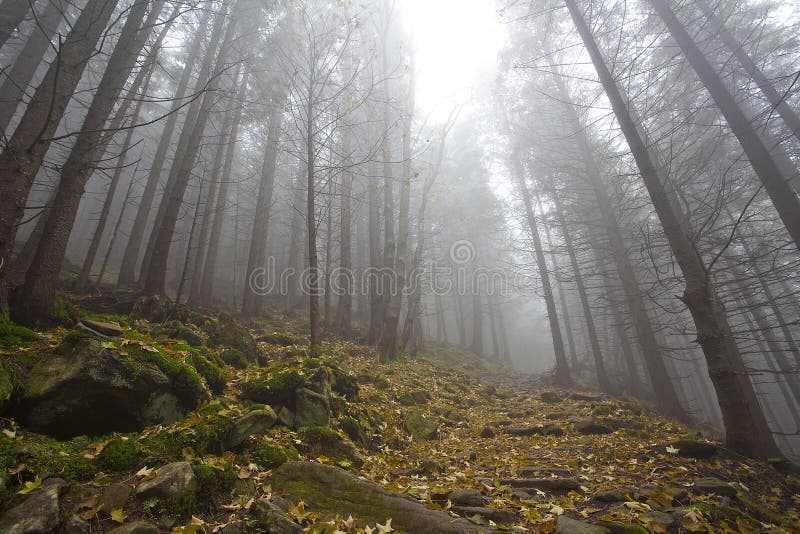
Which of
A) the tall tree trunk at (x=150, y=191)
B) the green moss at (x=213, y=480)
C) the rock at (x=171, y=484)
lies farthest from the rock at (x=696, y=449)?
the tall tree trunk at (x=150, y=191)

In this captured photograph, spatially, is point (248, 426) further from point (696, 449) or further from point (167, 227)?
point (167, 227)

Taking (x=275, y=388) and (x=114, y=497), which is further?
(x=275, y=388)

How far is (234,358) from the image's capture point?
594 centimetres

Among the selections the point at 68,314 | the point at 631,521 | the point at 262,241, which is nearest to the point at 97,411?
the point at 68,314

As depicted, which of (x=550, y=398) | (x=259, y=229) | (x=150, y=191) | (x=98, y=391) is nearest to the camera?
(x=98, y=391)

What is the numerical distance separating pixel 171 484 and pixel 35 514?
2.40 feet

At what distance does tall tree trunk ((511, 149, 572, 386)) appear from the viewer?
519 inches

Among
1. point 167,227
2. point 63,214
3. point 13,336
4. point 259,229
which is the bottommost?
point 13,336

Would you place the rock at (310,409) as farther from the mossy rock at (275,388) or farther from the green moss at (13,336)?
the green moss at (13,336)

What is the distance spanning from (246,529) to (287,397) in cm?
238

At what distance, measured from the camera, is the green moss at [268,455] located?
11.7 ft

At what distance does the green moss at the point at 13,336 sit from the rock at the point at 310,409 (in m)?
3.08

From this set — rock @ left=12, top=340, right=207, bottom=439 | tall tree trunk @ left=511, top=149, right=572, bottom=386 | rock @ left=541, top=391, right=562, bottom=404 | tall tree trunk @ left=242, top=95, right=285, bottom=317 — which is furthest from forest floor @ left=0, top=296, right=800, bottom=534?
tall tree trunk @ left=511, top=149, right=572, bottom=386

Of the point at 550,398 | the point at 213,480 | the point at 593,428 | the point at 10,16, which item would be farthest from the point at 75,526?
the point at 10,16
